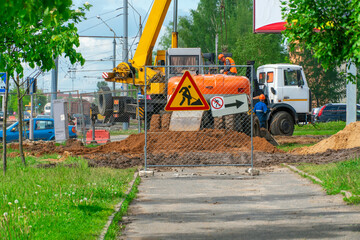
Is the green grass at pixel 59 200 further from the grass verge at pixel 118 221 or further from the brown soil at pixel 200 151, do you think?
the brown soil at pixel 200 151

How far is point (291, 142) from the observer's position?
22.5m

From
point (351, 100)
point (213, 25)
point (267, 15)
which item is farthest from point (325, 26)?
point (213, 25)

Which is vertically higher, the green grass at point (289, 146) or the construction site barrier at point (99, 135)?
the construction site barrier at point (99, 135)

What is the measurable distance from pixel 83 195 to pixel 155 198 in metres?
1.31

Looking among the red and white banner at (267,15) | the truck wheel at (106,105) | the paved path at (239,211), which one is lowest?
the paved path at (239,211)

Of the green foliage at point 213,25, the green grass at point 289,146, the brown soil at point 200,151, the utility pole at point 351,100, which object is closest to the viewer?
the brown soil at point 200,151

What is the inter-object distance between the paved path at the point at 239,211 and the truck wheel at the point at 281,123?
1138cm

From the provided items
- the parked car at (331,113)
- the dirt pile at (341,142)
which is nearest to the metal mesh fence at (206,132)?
the dirt pile at (341,142)

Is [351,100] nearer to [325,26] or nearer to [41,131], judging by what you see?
[41,131]

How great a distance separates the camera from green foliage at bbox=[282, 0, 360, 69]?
1169 centimetres

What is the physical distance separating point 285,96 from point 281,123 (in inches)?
43.5

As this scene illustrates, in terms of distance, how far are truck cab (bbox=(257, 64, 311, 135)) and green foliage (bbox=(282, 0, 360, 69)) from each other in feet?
39.6

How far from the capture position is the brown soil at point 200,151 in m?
15.7

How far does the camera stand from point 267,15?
92.0ft
